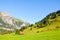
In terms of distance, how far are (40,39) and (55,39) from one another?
395 centimetres

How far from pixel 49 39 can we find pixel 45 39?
3.45ft

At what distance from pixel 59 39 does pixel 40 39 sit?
16.3ft

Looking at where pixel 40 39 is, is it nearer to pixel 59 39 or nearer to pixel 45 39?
pixel 45 39

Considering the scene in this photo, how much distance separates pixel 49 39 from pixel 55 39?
5.35 feet

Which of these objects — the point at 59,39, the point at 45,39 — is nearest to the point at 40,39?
the point at 45,39

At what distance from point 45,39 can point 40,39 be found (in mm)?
1417

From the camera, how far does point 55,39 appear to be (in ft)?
143

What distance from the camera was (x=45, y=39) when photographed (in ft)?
143

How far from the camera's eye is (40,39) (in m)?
44.1

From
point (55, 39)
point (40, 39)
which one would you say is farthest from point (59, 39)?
point (40, 39)

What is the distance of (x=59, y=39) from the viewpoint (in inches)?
1705

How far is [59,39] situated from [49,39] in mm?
2597

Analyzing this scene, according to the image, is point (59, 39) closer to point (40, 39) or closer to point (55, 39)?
point (55, 39)
